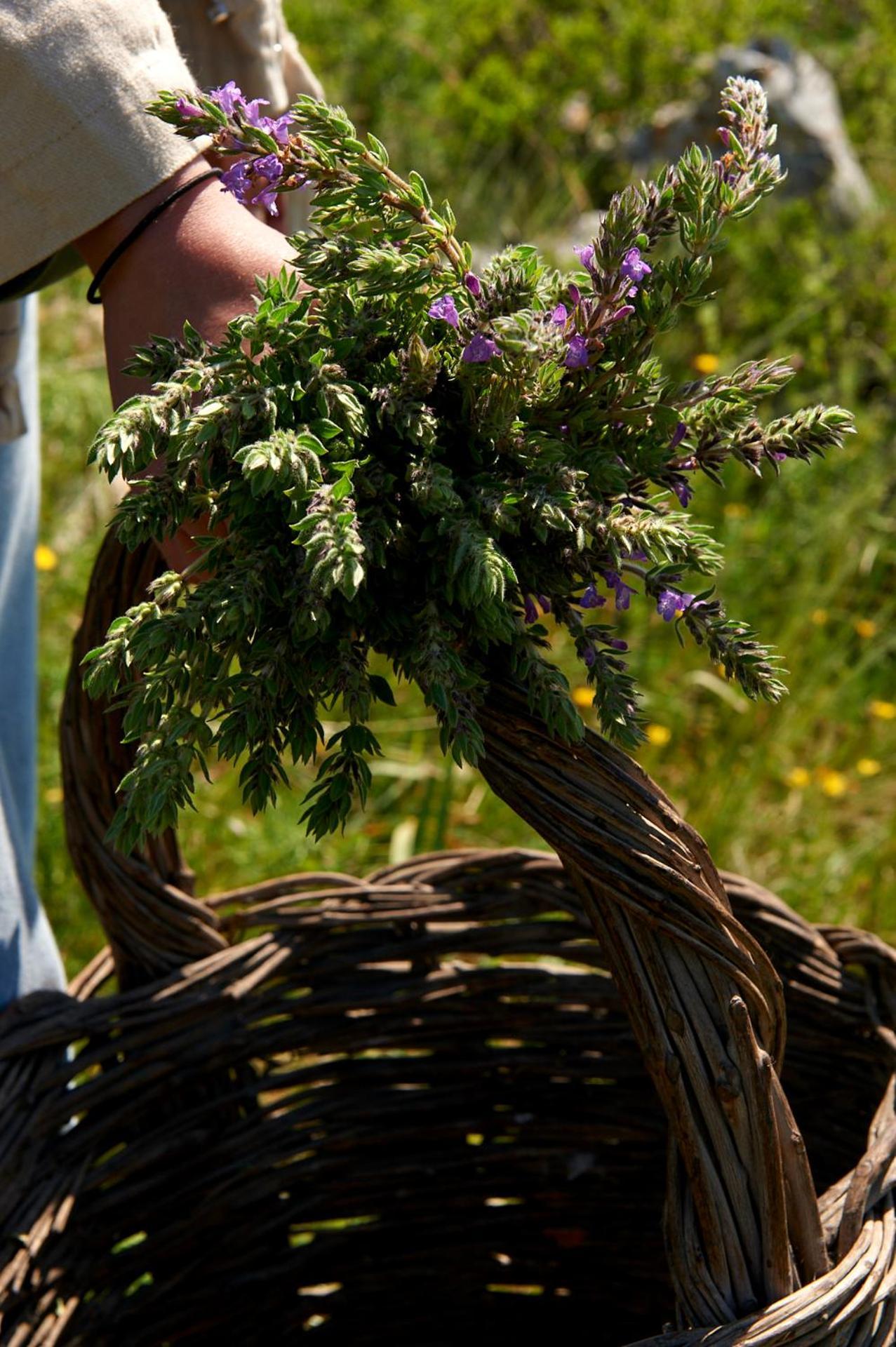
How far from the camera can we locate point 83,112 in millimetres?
786

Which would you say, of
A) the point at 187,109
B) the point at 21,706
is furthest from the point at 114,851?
the point at 187,109

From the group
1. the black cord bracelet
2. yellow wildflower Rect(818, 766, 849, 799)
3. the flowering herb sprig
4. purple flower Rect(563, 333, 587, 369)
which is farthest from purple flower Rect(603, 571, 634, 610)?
yellow wildflower Rect(818, 766, 849, 799)

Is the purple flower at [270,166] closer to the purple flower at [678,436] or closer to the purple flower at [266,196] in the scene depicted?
the purple flower at [266,196]

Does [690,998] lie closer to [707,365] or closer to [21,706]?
[21,706]

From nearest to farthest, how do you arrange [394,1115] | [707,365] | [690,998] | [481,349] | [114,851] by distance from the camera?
[481,349] → [690,998] → [114,851] → [394,1115] → [707,365]

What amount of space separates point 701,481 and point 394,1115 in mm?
1376

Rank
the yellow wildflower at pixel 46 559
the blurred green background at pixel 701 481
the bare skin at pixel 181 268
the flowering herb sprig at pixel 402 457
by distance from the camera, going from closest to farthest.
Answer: the flowering herb sprig at pixel 402 457 → the bare skin at pixel 181 268 → the blurred green background at pixel 701 481 → the yellow wildflower at pixel 46 559

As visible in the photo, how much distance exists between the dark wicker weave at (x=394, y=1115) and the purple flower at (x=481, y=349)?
11.8 inches

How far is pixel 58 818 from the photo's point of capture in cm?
178

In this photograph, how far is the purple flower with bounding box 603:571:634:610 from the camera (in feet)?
2.28

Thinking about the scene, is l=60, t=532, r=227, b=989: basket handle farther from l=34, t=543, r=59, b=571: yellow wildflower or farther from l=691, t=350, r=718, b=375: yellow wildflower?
l=691, t=350, r=718, b=375: yellow wildflower

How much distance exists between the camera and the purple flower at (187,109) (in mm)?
658

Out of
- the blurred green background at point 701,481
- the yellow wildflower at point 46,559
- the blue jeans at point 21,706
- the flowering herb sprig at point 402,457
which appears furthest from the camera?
the yellow wildflower at point 46,559

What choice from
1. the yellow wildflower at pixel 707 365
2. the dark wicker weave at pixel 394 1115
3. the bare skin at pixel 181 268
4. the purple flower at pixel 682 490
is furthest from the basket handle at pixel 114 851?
the yellow wildflower at pixel 707 365
